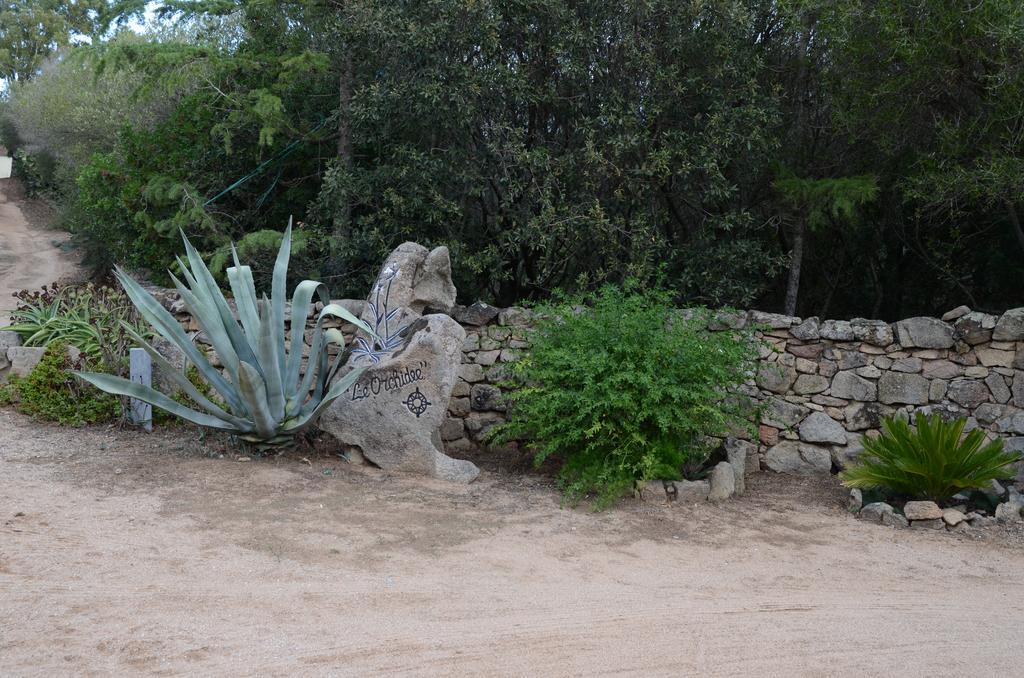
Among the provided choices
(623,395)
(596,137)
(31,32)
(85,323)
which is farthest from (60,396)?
(31,32)

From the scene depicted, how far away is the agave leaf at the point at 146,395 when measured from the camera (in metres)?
6.03

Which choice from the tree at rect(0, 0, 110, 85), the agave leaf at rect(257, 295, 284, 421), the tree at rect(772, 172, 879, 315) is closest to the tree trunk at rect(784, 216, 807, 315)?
the tree at rect(772, 172, 879, 315)

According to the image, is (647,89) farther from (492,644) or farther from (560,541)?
(492,644)

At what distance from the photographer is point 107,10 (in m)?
8.84

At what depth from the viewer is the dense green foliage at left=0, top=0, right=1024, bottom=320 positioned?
7789 millimetres

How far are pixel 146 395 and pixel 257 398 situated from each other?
86 centimetres

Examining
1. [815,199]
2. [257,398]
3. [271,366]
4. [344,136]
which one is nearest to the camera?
[257,398]

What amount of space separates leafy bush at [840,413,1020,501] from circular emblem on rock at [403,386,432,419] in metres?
3.11

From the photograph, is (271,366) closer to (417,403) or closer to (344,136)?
(417,403)

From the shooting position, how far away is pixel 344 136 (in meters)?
8.71

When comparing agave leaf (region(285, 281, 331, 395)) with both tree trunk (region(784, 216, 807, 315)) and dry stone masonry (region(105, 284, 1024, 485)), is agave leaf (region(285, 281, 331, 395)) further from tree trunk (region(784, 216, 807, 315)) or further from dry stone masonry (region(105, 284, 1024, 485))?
tree trunk (region(784, 216, 807, 315))

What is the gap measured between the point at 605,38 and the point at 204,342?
15.3 feet

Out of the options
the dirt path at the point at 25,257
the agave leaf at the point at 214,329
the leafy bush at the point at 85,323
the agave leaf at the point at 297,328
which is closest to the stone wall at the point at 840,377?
the agave leaf at the point at 297,328

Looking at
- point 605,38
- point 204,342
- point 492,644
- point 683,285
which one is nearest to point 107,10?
point 204,342
